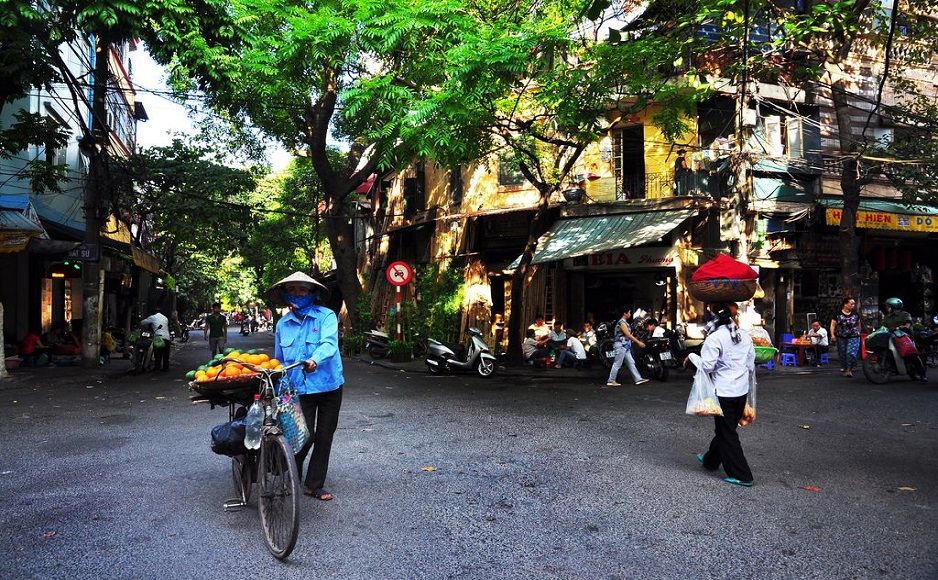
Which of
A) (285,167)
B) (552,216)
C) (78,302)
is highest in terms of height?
(285,167)

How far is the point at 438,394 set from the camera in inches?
449

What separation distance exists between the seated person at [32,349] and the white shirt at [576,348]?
1331 centimetres

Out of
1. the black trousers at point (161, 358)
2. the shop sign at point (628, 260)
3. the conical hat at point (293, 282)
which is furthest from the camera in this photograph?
the shop sign at point (628, 260)

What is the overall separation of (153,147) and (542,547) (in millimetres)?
21157

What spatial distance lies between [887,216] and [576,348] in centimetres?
1019

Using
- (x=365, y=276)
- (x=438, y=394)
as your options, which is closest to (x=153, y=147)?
(x=365, y=276)

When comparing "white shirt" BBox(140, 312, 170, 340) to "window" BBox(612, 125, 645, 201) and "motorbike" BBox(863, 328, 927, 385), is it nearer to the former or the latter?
"window" BBox(612, 125, 645, 201)

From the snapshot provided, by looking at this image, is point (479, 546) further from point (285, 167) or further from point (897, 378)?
point (285, 167)

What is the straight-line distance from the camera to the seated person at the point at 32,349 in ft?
54.9

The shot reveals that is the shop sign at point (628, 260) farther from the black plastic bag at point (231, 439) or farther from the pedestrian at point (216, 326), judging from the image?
the black plastic bag at point (231, 439)

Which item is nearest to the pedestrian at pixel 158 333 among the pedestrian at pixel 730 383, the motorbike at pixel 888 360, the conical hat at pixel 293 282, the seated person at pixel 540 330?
the seated person at pixel 540 330

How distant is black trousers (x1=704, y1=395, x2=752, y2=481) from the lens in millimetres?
5395

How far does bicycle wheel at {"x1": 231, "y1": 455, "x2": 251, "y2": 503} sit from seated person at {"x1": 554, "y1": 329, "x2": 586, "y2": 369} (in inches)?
456

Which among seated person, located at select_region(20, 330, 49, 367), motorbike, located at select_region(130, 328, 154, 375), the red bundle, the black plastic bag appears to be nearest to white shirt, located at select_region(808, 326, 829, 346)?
the red bundle
